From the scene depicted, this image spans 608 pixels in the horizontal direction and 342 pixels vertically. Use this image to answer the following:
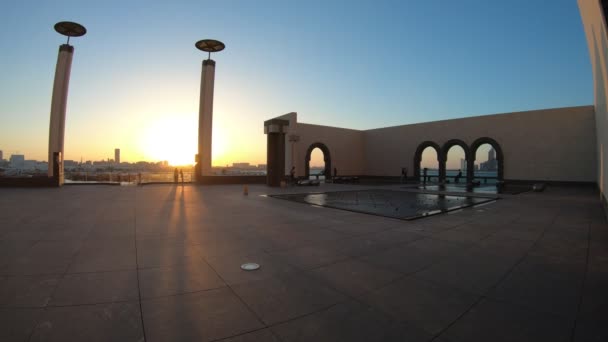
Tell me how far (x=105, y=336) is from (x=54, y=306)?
96 cm

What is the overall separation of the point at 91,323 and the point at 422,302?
3151mm

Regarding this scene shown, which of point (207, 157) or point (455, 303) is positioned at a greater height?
point (207, 157)

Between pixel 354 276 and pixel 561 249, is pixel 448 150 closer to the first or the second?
pixel 561 249

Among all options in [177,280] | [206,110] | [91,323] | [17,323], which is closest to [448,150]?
[206,110]

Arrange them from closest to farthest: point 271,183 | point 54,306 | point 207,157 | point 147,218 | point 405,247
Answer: point 54,306 → point 405,247 → point 147,218 → point 271,183 → point 207,157

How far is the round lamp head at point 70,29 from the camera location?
18312mm

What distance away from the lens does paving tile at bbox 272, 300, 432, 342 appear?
7.70 feet

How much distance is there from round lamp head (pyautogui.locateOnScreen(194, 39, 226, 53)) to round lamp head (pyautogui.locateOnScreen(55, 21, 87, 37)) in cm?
731

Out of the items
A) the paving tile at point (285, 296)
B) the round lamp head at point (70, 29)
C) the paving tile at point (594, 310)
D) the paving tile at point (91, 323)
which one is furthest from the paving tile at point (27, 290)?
the round lamp head at point (70, 29)

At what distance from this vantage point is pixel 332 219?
24.8 ft

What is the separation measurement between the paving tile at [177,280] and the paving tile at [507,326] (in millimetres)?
2547

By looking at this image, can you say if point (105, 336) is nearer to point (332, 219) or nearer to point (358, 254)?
point (358, 254)

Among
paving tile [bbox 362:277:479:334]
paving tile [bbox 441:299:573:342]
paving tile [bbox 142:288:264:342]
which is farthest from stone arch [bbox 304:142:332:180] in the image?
paving tile [bbox 441:299:573:342]

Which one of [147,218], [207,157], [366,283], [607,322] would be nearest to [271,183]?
[207,157]
